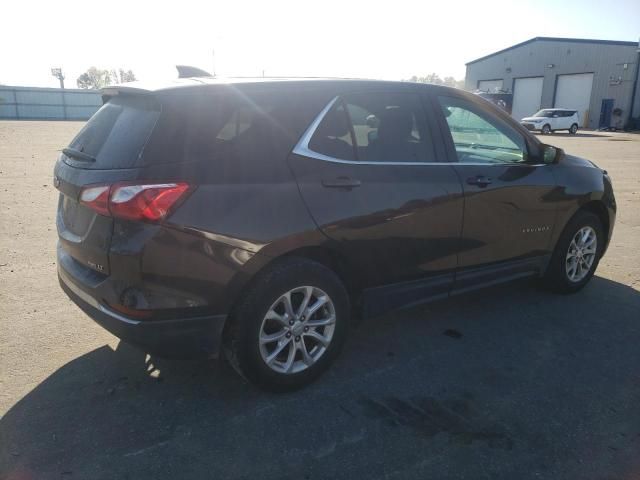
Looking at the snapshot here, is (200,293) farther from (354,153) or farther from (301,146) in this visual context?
(354,153)

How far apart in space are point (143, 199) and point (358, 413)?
1631 mm

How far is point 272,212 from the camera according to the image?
109 inches

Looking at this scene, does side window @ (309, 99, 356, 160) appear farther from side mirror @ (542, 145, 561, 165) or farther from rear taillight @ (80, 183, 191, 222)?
side mirror @ (542, 145, 561, 165)

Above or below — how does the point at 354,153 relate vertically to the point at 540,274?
above

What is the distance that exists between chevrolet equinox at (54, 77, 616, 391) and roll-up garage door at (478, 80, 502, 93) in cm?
5085

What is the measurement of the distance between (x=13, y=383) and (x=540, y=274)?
13.3ft

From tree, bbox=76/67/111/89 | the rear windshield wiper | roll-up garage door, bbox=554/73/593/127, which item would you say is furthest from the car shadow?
tree, bbox=76/67/111/89

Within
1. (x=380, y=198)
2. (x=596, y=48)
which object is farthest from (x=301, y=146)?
(x=596, y=48)

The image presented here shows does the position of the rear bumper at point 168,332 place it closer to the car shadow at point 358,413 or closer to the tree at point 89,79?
the car shadow at point 358,413

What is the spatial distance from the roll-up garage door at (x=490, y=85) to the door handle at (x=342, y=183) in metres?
51.6

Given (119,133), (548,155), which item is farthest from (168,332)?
(548,155)

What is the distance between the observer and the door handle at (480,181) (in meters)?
3.67

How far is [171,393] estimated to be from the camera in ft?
10.00

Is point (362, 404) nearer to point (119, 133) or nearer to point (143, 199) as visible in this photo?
point (143, 199)
